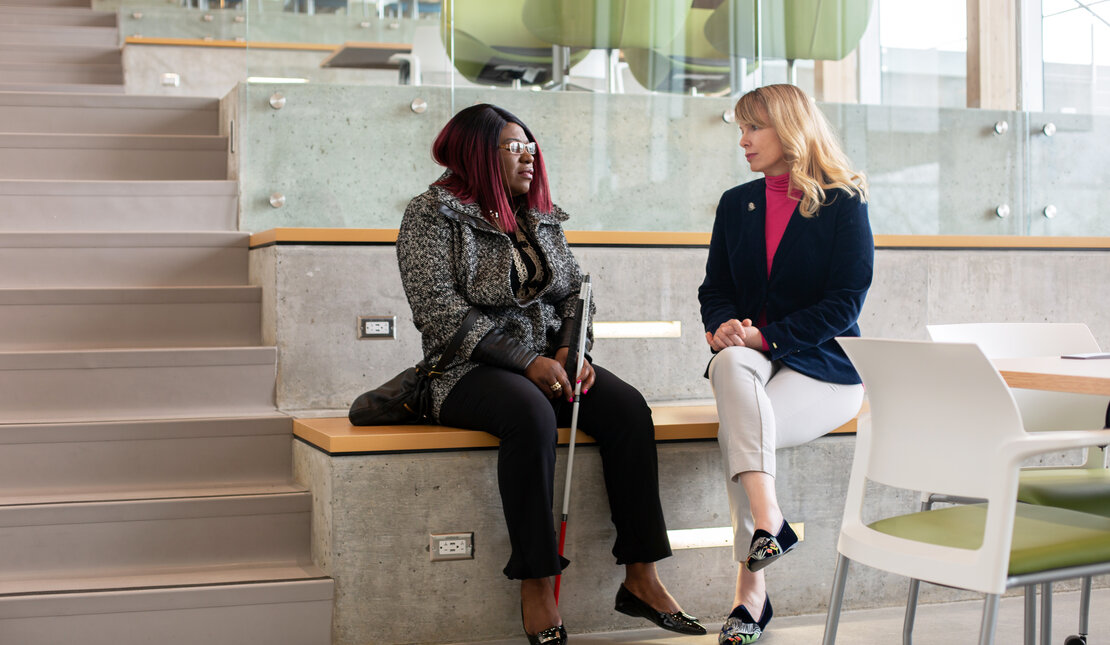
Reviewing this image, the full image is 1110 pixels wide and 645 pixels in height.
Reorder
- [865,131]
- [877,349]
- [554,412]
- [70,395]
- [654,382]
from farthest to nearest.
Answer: [865,131] → [654,382] → [70,395] → [554,412] → [877,349]

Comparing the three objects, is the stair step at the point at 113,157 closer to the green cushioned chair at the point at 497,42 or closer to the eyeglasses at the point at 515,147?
the green cushioned chair at the point at 497,42

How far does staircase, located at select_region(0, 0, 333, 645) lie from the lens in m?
2.73

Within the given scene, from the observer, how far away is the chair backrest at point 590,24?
4.10 m

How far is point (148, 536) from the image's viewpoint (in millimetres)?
2928

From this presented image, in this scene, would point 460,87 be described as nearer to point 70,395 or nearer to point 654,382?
point 654,382

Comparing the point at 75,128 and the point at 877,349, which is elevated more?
the point at 75,128

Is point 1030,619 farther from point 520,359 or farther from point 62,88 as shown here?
point 62,88

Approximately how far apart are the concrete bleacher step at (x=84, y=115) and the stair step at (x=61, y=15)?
214cm

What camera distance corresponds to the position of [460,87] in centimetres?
396

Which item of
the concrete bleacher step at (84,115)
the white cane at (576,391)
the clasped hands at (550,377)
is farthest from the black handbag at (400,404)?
the concrete bleacher step at (84,115)

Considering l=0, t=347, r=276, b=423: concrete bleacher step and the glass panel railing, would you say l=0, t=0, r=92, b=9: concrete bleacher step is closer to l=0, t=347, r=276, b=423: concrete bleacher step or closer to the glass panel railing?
the glass panel railing

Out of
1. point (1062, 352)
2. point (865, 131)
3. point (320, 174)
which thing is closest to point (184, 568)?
point (320, 174)

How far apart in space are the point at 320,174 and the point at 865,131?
2133mm

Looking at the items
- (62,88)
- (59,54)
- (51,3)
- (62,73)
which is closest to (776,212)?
(62,88)
